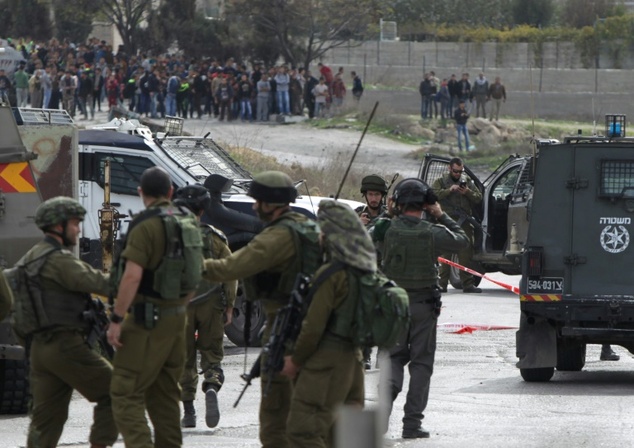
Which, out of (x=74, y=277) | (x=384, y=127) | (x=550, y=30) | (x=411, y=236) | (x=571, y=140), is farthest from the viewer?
(x=550, y=30)

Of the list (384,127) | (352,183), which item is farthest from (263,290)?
(384,127)

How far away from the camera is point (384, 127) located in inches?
1820

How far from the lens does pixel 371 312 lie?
7324 millimetres

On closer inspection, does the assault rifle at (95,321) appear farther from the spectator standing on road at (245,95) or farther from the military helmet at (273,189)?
the spectator standing on road at (245,95)

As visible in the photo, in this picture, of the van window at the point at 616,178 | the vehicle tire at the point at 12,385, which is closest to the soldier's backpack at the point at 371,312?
the vehicle tire at the point at 12,385

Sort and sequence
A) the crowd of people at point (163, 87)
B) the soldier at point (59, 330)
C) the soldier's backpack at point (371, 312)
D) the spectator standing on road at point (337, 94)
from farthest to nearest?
the spectator standing on road at point (337, 94) < the crowd of people at point (163, 87) < the soldier at point (59, 330) < the soldier's backpack at point (371, 312)

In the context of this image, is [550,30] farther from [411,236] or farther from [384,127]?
[411,236]

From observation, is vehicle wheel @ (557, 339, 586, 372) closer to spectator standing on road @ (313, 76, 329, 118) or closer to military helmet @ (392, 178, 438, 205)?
military helmet @ (392, 178, 438, 205)

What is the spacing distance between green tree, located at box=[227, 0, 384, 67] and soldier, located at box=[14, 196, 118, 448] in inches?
1861

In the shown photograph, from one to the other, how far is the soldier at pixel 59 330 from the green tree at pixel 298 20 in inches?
1861

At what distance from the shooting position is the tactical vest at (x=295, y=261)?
25.1 feet

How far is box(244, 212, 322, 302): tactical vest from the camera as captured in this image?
25.1 ft

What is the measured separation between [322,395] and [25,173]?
4334 millimetres

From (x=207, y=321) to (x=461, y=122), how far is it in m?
31.5
